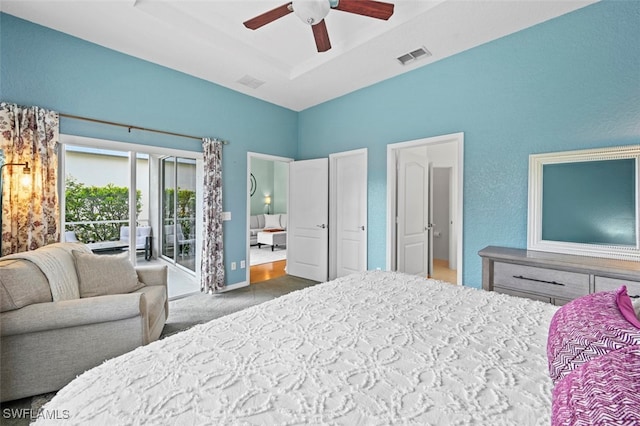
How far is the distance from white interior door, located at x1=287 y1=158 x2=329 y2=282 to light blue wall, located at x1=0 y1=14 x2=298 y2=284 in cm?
61

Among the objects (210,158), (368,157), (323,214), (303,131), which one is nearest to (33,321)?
(210,158)

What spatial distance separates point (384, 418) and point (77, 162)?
3.84 metres

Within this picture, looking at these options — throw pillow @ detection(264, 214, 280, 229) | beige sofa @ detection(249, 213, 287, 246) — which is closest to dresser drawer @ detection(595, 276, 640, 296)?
beige sofa @ detection(249, 213, 287, 246)

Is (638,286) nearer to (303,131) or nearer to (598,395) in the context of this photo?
(598,395)

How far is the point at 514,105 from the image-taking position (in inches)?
109

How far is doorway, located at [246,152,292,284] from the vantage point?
6.61 metres

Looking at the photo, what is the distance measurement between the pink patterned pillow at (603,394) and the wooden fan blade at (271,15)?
2.54 metres

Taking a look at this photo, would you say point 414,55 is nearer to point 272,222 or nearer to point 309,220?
point 309,220

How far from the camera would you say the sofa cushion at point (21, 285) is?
1678mm

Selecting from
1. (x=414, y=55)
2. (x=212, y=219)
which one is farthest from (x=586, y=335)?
(x=212, y=219)

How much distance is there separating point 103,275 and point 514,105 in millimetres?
4095

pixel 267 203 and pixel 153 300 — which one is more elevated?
pixel 267 203

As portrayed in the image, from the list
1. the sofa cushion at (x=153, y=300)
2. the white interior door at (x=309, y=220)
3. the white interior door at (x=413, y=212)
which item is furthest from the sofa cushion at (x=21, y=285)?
the white interior door at (x=413, y=212)

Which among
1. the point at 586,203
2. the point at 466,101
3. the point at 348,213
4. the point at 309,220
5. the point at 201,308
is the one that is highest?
the point at 466,101
